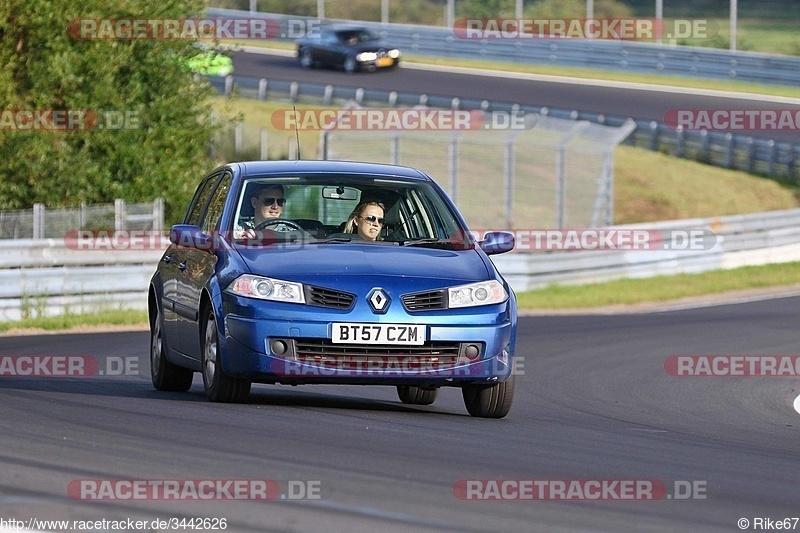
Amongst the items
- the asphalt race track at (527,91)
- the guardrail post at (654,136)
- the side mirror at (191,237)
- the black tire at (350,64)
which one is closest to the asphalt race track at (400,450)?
the side mirror at (191,237)

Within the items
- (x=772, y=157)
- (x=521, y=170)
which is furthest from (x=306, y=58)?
(x=772, y=157)

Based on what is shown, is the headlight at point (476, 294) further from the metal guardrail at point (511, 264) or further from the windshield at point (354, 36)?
the windshield at point (354, 36)

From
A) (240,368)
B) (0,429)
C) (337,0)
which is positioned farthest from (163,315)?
(337,0)

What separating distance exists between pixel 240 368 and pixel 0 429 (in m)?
1.64

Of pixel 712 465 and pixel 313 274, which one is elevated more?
pixel 313 274

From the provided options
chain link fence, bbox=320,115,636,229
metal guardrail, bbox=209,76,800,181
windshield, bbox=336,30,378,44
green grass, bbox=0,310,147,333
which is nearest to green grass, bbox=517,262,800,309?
chain link fence, bbox=320,115,636,229

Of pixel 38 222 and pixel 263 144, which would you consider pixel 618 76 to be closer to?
pixel 263 144

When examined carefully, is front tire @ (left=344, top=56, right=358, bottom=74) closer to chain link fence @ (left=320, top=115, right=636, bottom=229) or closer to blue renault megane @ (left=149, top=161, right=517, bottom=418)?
chain link fence @ (left=320, top=115, right=636, bottom=229)

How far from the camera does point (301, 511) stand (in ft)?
20.2

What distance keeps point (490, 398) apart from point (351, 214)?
1.50 m

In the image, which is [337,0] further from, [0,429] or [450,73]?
[0,429]

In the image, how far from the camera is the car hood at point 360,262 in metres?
9.46

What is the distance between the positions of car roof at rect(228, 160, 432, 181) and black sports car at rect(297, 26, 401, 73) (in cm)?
4154

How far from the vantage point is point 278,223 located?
406 inches
